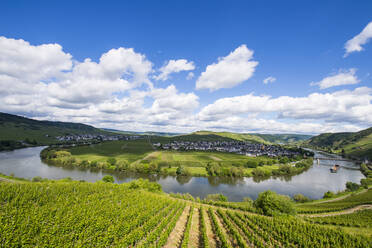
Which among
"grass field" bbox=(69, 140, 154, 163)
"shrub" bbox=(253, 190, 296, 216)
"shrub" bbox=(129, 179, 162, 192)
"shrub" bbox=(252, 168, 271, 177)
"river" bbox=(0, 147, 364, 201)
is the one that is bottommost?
"river" bbox=(0, 147, 364, 201)

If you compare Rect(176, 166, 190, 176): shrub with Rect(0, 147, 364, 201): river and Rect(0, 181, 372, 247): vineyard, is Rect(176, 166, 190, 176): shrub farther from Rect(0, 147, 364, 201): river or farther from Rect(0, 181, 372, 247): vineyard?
Rect(0, 181, 372, 247): vineyard

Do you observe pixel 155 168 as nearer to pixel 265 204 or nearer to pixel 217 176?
pixel 217 176

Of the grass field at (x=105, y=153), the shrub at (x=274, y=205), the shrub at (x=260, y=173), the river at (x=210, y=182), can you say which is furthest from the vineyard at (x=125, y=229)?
the grass field at (x=105, y=153)

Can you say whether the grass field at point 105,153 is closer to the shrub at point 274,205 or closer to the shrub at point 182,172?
the shrub at point 182,172

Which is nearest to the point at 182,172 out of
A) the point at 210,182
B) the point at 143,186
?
the point at 210,182

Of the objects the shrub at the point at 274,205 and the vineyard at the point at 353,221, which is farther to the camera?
the shrub at the point at 274,205

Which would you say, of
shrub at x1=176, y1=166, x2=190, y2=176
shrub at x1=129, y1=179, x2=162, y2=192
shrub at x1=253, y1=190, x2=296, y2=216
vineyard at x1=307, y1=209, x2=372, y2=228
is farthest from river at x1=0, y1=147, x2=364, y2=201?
vineyard at x1=307, y1=209, x2=372, y2=228

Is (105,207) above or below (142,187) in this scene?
above

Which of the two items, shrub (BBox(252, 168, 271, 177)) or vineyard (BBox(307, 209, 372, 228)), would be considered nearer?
vineyard (BBox(307, 209, 372, 228))

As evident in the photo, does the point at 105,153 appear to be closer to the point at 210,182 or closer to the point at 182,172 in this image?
the point at 182,172

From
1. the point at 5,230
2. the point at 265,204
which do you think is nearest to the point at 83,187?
the point at 5,230

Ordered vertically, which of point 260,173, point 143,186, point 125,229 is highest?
point 125,229
